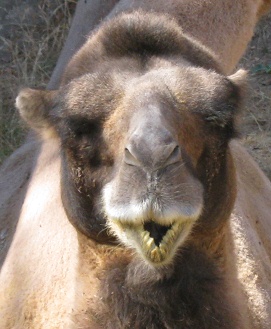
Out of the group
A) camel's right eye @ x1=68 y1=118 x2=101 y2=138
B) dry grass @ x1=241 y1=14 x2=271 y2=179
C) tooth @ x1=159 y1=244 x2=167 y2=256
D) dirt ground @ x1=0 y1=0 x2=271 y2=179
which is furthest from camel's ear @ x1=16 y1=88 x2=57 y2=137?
dirt ground @ x1=0 y1=0 x2=271 y2=179

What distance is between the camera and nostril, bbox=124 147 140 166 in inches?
111

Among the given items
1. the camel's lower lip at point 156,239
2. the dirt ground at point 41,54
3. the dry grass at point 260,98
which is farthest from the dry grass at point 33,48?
the camel's lower lip at point 156,239

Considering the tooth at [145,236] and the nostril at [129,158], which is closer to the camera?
the nostril at [129,158]

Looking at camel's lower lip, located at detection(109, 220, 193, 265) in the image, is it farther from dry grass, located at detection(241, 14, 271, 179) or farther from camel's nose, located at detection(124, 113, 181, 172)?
dry grass, located at detection(241, 14, 271, 179)

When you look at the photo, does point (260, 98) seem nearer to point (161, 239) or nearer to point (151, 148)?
point (161, 239)

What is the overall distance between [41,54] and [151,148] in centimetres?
536

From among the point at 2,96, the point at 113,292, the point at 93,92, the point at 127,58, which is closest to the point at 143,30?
the point at 127,58

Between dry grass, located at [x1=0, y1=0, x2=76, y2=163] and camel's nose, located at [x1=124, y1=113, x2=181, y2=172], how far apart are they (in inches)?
184

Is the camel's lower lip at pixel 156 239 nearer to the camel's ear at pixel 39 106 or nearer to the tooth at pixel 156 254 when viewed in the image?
the tooth at pixel 156 254

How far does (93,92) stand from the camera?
3252mm

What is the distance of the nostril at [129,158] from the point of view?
283cm

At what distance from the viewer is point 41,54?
8008 millimetres

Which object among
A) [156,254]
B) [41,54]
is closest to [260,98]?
[41,54]

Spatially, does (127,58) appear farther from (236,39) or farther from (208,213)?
(236,39)
